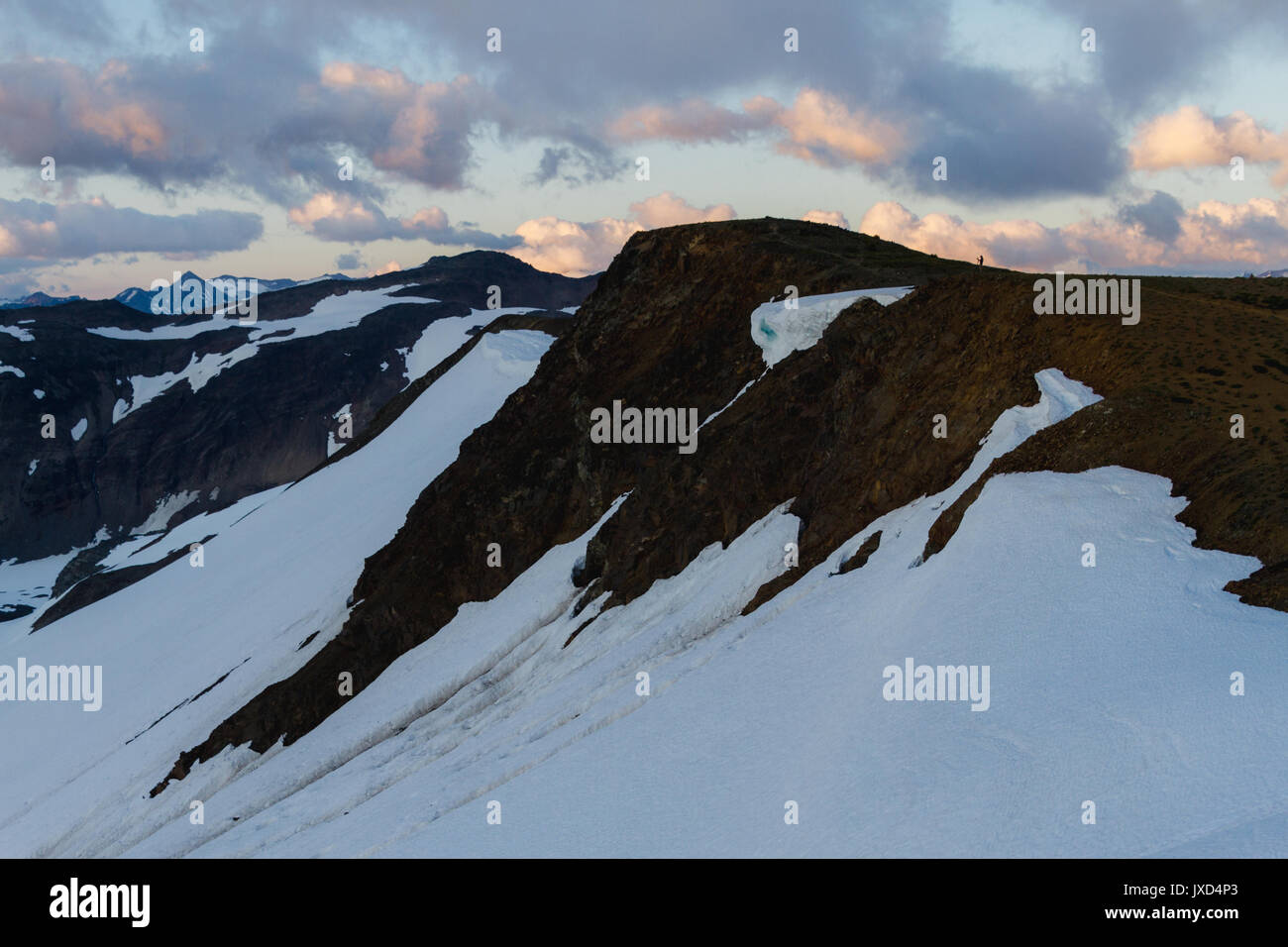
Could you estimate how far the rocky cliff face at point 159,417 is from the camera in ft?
475

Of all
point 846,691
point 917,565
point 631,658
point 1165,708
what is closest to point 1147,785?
point 1165,708

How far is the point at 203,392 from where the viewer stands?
515 ft

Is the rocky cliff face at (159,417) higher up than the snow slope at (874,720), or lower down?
higher up

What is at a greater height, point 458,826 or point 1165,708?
point 1165,708

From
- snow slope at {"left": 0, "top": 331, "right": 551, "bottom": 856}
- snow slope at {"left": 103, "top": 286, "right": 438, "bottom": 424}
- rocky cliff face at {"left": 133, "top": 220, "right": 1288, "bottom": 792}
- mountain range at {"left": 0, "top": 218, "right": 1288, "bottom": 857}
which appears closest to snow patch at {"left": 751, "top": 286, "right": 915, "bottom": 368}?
mountain range at {"left": 0, "top": 218, "right": 1288, "bottom": 857}

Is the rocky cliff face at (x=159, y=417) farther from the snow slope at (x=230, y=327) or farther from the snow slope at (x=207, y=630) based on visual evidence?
the snow slope at (x=207, y=630)

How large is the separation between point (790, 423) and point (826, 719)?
18.5 m

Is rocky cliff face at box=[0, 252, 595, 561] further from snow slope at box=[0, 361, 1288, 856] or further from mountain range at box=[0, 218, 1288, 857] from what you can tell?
snow slope at box=[0, 361, 1288, 856]

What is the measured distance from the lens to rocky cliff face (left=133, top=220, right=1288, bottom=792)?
853 inches

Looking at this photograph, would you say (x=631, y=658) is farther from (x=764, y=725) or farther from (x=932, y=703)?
(x=932, y=703)

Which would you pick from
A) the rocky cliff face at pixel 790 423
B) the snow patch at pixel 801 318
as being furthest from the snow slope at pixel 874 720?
the snow patch at pixel 801 318

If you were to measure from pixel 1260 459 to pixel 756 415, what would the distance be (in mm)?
18885

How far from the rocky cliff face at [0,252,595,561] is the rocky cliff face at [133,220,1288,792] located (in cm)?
10716

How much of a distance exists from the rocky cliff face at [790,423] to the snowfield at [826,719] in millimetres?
969
